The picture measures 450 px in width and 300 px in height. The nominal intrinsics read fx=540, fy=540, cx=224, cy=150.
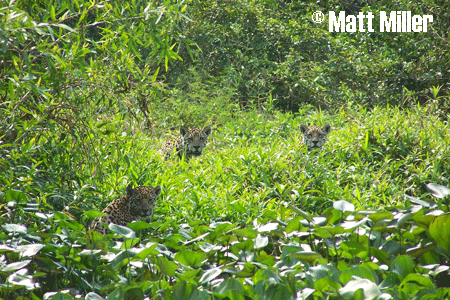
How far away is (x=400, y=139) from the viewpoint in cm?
779

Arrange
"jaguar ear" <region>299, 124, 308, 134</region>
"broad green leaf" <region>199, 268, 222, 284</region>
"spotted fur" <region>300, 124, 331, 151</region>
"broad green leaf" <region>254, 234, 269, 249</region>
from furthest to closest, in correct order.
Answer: "jaguar ear" <region>299, 124, 308, 134</region>
"spotted fur" <region>300, 124, 331, 151</region>
"broad green leaf" <region>254, 234, 269, 249</region>
"broad green leaf" <region>199, 268, 222, 284</region>

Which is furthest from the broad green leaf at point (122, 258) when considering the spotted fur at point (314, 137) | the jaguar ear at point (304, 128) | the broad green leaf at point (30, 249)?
the jaguar ear at point (304, 128)

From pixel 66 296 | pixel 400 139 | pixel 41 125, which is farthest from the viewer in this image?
Answer: pixel 400 139

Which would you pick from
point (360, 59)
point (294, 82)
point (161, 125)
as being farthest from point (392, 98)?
point (161, 125)

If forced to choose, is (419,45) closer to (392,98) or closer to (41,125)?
(392,98)

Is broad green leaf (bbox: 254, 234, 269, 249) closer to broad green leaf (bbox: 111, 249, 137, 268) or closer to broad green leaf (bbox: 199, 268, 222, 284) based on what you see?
broad green leaf (bbox: 199, 268, 222, 284)

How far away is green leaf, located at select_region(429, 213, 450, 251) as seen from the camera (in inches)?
131

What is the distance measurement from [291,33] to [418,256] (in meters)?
9.35

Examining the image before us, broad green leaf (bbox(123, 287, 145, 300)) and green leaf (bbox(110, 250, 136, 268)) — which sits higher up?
green leaf (bbox(110, 250, 136, 268))

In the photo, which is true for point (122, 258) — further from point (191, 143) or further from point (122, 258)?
point (191, 143)

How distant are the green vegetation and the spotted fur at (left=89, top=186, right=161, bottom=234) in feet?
0.58

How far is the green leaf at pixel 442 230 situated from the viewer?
3330 mm

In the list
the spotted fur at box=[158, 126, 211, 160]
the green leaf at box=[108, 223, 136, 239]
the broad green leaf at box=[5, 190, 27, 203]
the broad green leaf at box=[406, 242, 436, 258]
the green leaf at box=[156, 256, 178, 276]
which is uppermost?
the broad green leaf at box=[5, 190, 27, 203]

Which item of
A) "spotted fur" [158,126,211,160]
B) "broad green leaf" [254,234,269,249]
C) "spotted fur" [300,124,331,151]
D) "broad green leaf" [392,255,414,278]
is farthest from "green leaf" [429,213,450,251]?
"spotted fur" [158,126,211,160]
